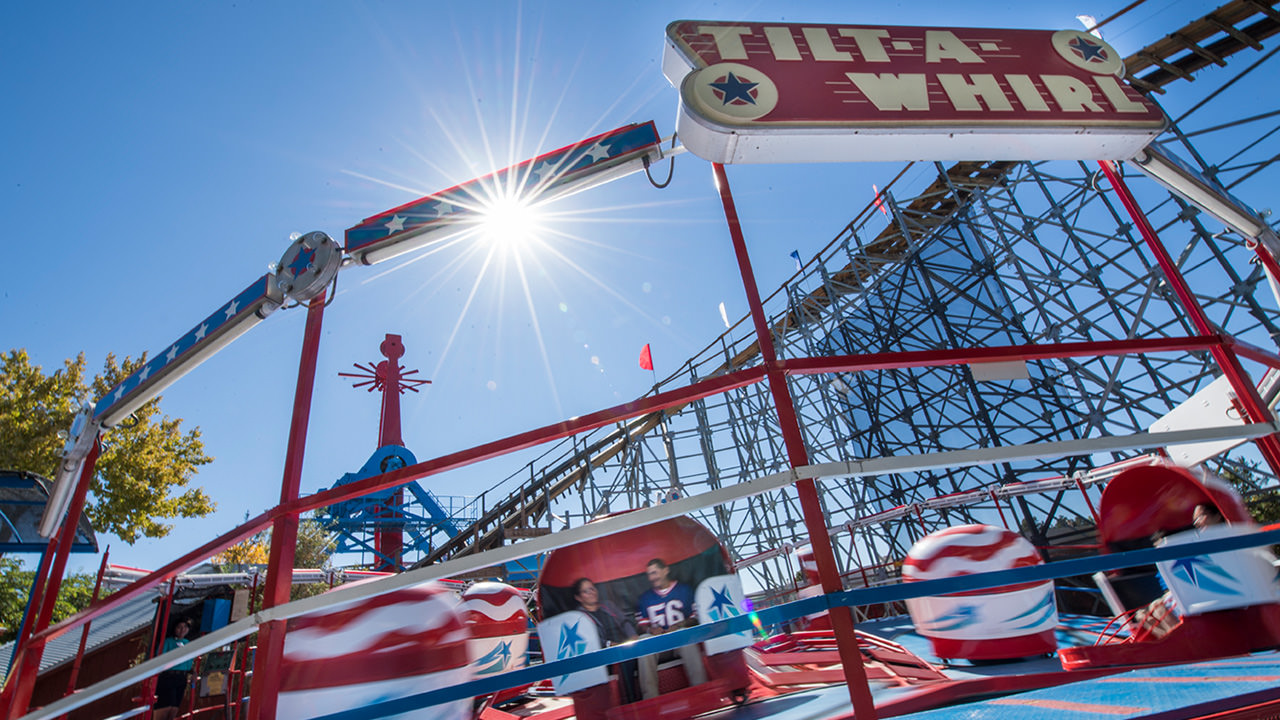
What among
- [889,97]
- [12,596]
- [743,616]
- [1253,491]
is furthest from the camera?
[12,596]

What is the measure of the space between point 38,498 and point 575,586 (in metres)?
5.08

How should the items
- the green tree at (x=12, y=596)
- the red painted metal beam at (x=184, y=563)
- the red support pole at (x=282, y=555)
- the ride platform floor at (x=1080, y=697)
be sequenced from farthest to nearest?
1. the green tree at (x=12, y=596)
2. the red painted metal beam at (x=184, y=563)
3. the red support pole at (x=282, y=555)
4. the ride platform floor at (x=1080, y=697)

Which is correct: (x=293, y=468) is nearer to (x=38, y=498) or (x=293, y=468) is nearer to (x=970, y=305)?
(x=38, y=498)

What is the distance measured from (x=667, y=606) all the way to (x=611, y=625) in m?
0.26

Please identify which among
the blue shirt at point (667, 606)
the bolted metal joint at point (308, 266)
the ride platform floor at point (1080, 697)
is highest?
the bolted metal joint at point (308, 266)

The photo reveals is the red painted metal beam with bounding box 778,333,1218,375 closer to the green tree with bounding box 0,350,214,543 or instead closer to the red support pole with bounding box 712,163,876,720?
the red support pole with bounding box 712,163,876,720

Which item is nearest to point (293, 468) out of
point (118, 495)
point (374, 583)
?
point (374, 583)

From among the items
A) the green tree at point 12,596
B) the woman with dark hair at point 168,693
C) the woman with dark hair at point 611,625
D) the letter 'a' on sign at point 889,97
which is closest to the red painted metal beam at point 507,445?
the letter 'a' on sign at point 889,97

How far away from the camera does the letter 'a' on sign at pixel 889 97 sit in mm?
2307

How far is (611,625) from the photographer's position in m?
2.64

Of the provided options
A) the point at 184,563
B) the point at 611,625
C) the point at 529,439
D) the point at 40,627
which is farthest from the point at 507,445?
the point at 40,627

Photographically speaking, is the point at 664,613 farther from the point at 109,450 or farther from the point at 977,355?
the point at 109,450

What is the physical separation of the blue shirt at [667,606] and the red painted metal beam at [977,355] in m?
1.25

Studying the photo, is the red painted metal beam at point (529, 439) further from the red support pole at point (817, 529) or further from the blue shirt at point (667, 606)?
the blue shirt at point (667, 606)
